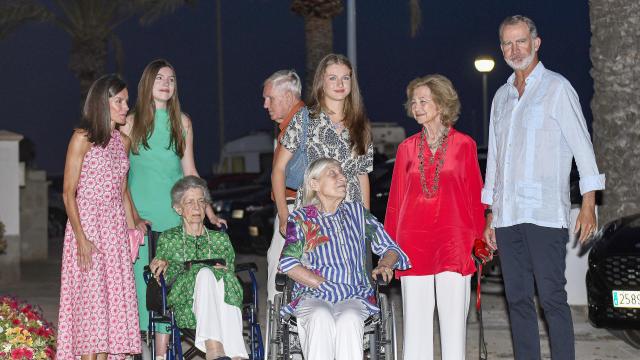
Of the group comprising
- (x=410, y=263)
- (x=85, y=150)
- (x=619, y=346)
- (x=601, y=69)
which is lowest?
(x=619, y=346)

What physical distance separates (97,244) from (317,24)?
51.8 ft

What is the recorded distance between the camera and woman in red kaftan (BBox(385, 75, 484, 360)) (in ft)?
23.5

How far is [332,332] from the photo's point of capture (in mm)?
6504

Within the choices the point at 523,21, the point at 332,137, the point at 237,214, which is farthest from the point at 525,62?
the point at 237,214

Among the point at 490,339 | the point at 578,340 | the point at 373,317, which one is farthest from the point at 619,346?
the point at 373,317

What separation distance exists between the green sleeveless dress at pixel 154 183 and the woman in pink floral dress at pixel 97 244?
0.47 metres

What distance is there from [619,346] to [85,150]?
4.56 metres

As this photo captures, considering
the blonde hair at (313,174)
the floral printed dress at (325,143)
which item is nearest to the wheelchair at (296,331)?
the blonde hair at (313,174)

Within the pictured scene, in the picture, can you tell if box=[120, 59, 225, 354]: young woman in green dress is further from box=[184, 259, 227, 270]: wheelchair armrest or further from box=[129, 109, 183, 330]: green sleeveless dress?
box=[184, 259, 227, 270]: wheelchair armrest

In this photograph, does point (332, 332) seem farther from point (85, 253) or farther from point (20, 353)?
point (20, 353)

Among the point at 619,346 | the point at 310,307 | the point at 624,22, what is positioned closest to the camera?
the point at 310,307

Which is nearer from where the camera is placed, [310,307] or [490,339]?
[310,307]

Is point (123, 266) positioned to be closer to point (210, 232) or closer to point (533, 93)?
point (210, 232)

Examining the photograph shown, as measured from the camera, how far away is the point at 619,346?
31.1 feet
